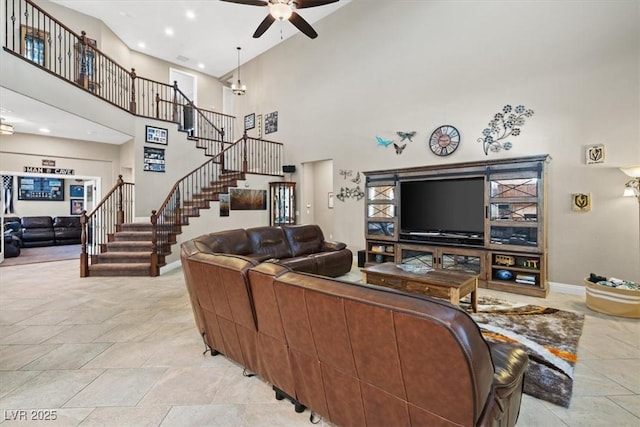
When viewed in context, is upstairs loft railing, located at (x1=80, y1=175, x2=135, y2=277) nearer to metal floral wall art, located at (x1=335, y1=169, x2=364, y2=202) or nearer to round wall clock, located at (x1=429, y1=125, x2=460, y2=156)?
metal floral wall art, located at (x1=335, y1=169, x2=364, y2=202)

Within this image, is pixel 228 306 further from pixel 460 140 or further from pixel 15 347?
pixel 460 140

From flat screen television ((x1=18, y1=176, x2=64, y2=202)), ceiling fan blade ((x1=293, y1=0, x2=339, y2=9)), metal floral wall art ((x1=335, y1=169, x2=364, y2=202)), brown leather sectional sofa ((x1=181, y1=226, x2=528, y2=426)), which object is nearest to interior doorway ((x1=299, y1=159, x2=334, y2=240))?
metal floral wall art ((x1=335, y1=169, x2=364, y2=202))

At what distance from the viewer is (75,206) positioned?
10750 millimetres

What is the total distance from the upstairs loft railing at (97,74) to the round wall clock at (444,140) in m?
6.84

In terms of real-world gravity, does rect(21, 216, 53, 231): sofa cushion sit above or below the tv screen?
below

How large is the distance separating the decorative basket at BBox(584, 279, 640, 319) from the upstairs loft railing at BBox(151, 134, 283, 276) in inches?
264

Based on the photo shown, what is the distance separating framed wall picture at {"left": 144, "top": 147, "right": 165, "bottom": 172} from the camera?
7.84 meters

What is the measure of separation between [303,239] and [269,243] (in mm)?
716

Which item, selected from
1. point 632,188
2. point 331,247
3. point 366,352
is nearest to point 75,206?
point 331,247

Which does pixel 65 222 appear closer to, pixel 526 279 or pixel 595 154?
pixel 526 279

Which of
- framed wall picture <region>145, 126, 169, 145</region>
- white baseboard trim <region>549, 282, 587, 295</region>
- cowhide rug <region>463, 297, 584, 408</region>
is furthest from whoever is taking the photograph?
framed wall picture <region>145, 126, 169, 145</region>

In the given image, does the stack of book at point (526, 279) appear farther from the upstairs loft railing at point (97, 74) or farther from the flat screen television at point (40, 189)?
the flat screen television at point (40, 189)

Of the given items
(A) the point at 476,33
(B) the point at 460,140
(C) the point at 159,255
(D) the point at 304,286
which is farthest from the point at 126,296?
(A) the point at 476,33

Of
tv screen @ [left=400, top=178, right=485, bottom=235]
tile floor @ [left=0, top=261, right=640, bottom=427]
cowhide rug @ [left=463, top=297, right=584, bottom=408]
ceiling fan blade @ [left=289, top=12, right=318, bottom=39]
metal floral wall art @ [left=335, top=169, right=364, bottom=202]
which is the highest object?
ceiling fan blade @ [left=289, top=12, right=318, bottom=39]
